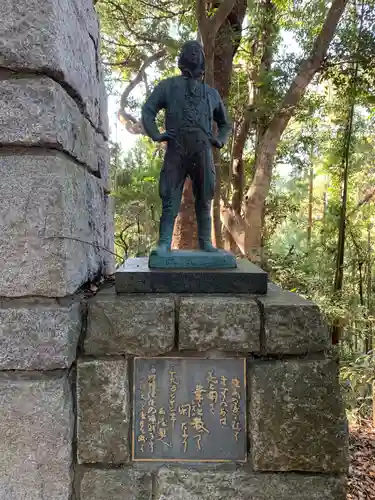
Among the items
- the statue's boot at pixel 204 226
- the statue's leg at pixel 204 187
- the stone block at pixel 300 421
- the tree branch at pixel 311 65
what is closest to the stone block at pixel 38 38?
the statue's leg at pixel 204 187

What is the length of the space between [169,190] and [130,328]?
85 cm

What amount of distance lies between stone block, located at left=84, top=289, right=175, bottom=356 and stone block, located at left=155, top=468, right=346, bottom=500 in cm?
59

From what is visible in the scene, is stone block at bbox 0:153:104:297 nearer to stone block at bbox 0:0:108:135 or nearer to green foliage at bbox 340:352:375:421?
stone block at bbox 0:0:108:135

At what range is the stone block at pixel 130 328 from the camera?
1759 mm

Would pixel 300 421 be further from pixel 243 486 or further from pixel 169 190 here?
pixel 169 190

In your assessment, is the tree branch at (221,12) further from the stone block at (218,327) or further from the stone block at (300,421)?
the stone block at (300,421)

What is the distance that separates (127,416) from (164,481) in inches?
13.3

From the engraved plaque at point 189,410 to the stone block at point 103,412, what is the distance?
62mm

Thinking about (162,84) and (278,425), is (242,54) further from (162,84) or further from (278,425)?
(278,425)

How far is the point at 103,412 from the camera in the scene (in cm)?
174

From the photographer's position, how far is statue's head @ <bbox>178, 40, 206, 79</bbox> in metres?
2.10

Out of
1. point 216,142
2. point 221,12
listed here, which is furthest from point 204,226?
point 221,12

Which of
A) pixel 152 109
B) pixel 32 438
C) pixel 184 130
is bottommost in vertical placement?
pixel 32 438

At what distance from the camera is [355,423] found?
15.0 feet
